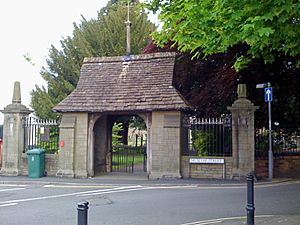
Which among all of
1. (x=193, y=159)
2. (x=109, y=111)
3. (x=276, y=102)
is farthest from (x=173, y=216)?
(x=276, y=102)

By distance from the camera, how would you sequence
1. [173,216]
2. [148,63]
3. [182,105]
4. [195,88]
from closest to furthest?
1. [173,216]
2. [182,105]
3. [148,63]
4. [195,88]

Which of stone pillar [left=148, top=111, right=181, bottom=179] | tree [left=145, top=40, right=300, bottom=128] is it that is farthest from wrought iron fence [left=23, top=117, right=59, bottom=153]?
tree [left=145, top=40, right=300, bottom=128]

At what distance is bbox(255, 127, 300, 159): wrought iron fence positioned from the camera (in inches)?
671

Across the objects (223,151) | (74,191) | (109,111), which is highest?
(109,111)

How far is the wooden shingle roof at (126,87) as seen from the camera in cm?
1681

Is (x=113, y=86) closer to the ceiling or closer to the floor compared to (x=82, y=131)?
closer to the ceiling

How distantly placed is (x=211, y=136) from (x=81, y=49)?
20.7 m

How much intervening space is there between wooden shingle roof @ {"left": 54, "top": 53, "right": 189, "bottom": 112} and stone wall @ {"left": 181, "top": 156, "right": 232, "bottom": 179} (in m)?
2.46

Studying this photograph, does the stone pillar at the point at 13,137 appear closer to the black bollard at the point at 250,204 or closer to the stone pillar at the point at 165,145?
the stone pillar at the point at 165,145

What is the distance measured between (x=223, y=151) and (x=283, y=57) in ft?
17.8

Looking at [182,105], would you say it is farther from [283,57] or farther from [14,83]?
[14,83]

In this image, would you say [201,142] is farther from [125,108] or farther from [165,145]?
[125,108]

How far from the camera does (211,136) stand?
17359 mm

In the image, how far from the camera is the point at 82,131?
17453mm
